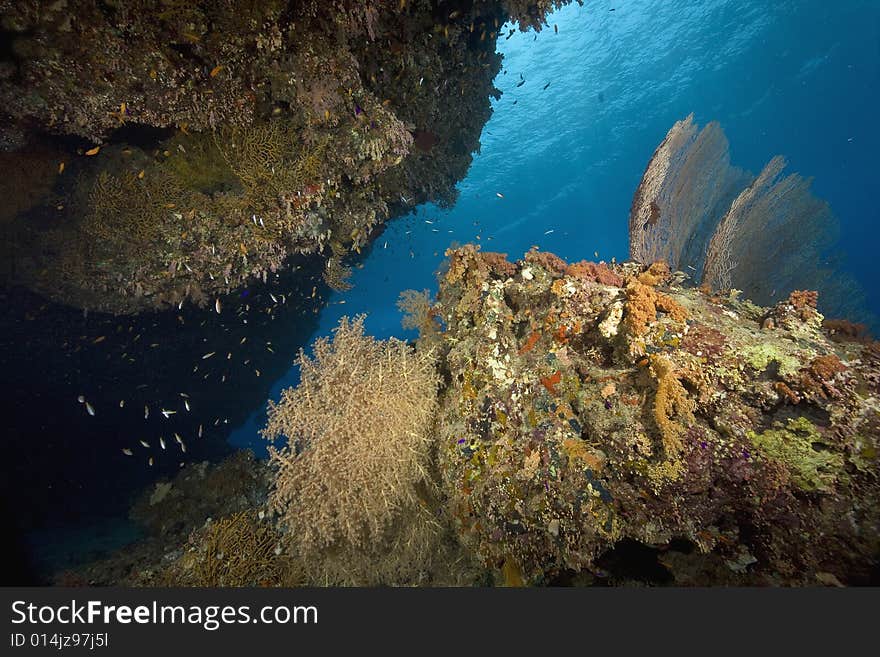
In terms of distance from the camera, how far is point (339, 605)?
2701 mm

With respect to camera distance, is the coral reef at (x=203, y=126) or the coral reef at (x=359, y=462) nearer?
the coral reef at (x=359, y=462)

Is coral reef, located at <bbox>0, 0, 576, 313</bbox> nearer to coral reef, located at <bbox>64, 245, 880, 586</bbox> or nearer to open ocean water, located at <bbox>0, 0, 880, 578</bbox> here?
open ocean water, located at <bbox>0, 0, 880, 578</bbox>

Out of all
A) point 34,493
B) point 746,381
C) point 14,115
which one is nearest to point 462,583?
point 746,381

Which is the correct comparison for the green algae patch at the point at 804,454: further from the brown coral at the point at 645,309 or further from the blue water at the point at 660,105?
the blue water at the point at 660,105

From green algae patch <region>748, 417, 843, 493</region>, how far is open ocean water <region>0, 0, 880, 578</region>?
534cm

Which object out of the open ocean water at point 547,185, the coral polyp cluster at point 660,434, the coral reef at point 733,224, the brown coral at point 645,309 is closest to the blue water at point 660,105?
the open ocean water at point 547,185

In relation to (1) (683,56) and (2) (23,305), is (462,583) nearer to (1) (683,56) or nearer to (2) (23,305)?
(2) (23,305)

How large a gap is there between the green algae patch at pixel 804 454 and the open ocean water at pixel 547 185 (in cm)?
534

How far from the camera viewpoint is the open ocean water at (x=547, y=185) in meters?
9.79

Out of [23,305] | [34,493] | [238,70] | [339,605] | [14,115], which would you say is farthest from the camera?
[34,493]

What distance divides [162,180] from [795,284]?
10224 millimetres

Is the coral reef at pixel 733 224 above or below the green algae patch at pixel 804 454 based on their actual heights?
above

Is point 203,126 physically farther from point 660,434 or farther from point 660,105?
point 660,105

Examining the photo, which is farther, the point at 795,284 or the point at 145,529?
the point at 145,529
